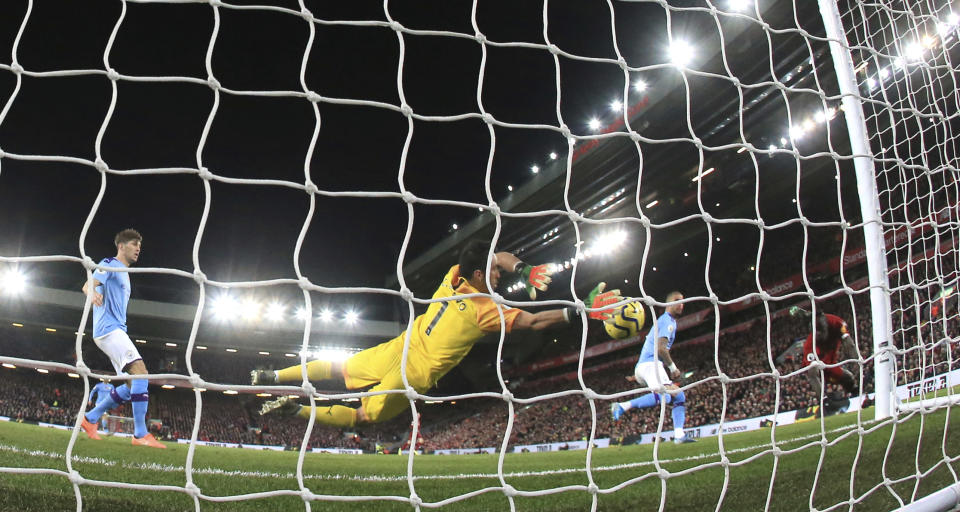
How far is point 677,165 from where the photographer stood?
1551 centimetres

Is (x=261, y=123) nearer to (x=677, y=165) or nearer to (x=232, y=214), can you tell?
(x=232, y=214)

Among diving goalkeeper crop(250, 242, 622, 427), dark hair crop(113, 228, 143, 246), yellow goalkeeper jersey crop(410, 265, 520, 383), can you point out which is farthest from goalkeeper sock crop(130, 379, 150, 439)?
yellow goalkeeper jersey crop(410, 265, 520, 383)

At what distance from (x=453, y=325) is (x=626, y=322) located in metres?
1.29

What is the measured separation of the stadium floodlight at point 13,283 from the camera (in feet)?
56.6

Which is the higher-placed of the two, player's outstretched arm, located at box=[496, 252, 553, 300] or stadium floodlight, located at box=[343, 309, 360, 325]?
stadium floodlight, located at box=[343, 309, 360, 325]

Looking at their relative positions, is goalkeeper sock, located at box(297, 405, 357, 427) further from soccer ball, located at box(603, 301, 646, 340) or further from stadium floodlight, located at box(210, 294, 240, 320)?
stadium floodlight, located at box(210, 294, 240, 320)

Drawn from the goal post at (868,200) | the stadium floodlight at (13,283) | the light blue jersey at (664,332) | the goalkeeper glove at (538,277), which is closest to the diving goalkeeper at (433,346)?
the goalkeeper glove at (538,277)

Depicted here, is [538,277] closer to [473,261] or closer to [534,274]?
[534,274]

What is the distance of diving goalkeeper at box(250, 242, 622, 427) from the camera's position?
3686mm

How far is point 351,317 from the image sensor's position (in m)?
24.0

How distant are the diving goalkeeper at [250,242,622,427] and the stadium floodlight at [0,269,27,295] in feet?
57.9

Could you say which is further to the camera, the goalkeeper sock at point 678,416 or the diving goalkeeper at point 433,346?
the goalkeeper sock at point 678,416

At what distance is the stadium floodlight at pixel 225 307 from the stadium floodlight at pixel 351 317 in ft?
14.9

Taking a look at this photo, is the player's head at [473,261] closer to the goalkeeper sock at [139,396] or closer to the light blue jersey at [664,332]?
the light blue jersey at [664,332]
